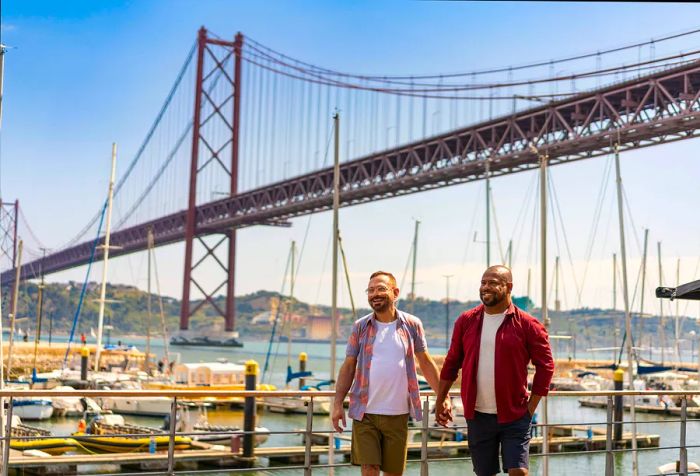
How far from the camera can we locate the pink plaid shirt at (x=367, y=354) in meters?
4.85

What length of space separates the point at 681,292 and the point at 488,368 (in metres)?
2.30

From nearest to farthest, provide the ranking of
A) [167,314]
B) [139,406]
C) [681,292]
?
[681,292] < [139,406] < [167,314]

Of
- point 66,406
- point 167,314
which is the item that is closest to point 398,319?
point 66,406

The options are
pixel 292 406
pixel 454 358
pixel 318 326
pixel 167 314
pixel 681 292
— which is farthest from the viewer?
pixel 318 326

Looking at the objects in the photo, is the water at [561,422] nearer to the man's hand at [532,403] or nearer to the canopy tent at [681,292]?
the canopy tent at [681,292]

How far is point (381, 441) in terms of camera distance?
4.88 meters

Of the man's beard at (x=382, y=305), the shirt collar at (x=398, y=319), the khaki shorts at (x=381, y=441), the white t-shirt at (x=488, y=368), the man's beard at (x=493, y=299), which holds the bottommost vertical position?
the khaki shorts at (x=381, y=441)

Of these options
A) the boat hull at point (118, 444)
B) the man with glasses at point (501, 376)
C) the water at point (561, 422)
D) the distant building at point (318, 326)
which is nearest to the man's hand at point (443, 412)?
the man with glasses at point (501, 376)

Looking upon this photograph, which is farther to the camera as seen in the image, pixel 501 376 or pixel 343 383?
pixel 343 383

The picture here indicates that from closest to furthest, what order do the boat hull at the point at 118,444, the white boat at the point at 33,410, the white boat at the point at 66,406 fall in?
the boat hull at the point at 118,444 < the white boat at the point at 33,410 < the white boat at the point at 66,406

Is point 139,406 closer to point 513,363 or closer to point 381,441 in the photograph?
point 381,441

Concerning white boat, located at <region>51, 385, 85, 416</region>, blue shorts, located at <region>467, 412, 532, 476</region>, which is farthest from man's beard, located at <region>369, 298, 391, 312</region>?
white boat, located at <region>51, 385, 85, 416</region>

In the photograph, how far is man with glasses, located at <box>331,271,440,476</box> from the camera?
482 cm

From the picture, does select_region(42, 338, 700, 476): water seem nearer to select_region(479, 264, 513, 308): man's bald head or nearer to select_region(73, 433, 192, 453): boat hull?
select_region(73, 433, 192, 453): boat hull
